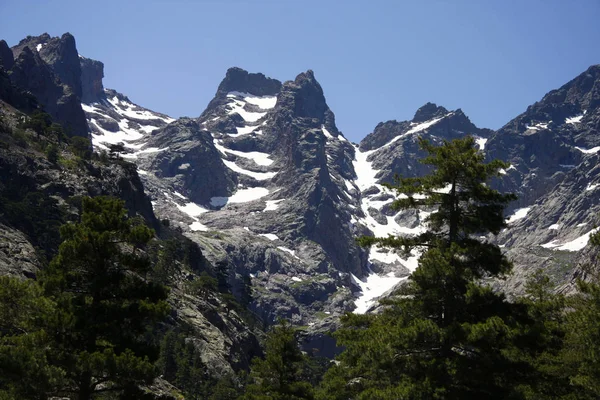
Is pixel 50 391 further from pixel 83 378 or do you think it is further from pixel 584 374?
pixel 584 374

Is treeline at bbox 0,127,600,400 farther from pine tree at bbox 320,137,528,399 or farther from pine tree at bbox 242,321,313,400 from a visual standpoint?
pine tree at bbox 242,321,313,400

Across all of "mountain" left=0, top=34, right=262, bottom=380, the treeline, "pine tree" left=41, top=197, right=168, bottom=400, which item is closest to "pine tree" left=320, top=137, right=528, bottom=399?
the treeline

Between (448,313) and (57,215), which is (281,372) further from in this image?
(57,215)

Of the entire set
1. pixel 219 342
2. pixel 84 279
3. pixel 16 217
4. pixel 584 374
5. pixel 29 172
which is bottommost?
pixel 584 374

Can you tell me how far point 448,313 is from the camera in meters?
19.0

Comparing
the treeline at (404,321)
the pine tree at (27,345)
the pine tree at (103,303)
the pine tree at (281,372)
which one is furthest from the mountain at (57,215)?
the treeline at (404,321)

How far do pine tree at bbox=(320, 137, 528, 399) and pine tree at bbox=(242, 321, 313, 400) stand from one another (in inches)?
430

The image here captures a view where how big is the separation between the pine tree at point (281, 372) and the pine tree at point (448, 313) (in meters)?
10.9

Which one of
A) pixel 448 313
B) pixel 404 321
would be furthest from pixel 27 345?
pixel 448 313

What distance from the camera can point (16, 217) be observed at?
7912 cm

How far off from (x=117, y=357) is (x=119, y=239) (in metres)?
4.86

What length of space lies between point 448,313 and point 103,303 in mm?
13427

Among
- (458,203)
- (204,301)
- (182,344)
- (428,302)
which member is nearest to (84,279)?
(428,302)

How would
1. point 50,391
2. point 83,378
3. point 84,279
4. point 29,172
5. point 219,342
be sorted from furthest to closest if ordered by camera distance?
point 29,172, point 219,342, point 84,279, point 83,378, point 50,391
